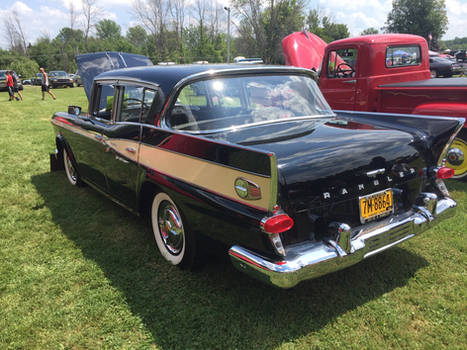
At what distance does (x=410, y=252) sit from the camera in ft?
10.8

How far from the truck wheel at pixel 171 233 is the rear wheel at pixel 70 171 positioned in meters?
2.49

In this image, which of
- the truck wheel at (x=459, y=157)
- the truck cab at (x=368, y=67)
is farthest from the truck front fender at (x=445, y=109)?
the truck cab at (x=368, y=67)

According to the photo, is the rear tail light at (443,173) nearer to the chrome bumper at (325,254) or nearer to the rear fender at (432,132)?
the rear fender at (432,132)

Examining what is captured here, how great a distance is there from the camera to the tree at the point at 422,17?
57188 millimetres

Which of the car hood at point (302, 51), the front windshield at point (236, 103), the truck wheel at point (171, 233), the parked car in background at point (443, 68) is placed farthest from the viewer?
the parked car in background at point (443, 68)

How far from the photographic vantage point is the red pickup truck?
496 centimetres

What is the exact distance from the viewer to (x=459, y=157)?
5.09m

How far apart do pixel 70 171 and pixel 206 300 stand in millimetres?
3753

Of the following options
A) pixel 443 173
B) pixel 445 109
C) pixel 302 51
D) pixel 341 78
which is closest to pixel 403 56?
pixel 341 78

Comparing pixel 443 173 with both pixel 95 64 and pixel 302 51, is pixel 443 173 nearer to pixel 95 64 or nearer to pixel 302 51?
pixel 302 51

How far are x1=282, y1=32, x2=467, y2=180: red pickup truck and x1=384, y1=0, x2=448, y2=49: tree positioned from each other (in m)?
58.8

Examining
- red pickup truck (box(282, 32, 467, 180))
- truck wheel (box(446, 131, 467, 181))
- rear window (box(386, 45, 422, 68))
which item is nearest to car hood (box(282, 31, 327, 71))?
red pickup truck (box(282, 32, 467, 180))

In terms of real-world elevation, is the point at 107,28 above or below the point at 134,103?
above

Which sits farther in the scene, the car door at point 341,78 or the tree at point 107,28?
the tree at point 107,28
